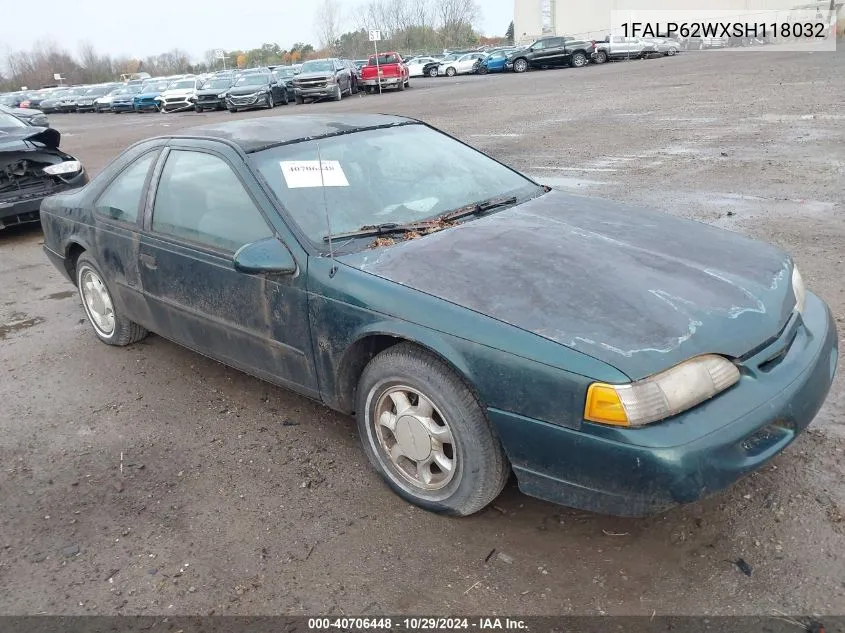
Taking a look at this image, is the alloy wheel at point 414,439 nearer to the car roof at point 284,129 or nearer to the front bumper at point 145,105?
the car roof at point 284,129

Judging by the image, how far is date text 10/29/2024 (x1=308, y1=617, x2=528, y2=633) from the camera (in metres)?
2.28

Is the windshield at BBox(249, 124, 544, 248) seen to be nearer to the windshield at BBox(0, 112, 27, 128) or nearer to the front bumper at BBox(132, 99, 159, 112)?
the windshield at BBox(0, 112, 27, 128)

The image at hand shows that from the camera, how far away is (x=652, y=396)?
87.3 inches

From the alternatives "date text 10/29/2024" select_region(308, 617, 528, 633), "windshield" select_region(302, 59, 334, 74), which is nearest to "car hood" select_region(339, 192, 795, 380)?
"date text 10/29/2024" select_region(308, 617, 528, 633)

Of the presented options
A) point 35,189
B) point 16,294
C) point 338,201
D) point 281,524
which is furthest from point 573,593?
point 35,189

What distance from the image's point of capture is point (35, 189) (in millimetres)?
7945

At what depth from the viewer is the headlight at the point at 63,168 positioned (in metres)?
8.05

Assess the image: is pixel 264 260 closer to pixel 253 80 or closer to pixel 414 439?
pixel 414 439

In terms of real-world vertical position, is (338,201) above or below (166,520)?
above

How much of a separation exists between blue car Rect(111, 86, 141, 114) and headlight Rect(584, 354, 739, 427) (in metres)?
36.5

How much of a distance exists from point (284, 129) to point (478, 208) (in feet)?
3.81

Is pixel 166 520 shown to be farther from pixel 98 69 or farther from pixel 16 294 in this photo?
pixel 98 69

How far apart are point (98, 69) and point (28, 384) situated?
313ft

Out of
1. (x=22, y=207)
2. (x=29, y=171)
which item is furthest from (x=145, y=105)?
(x=22, y=207)
